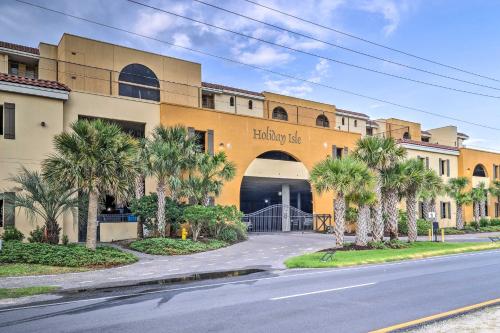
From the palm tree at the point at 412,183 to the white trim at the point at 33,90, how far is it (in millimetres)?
19691

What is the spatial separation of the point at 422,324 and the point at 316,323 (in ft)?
6.14

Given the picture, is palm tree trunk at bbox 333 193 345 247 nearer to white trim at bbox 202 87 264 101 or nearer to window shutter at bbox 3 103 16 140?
window shutter at bbox 3 103 16 140

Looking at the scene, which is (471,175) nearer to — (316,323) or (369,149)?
(369,149)

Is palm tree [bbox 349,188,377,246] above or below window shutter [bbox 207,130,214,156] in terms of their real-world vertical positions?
below

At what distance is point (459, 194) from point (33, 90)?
38.1 meters

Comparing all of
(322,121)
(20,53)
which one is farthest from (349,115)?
(20,53)

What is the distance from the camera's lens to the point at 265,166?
1319 inches

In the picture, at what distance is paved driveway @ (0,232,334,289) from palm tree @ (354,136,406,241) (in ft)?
11.0

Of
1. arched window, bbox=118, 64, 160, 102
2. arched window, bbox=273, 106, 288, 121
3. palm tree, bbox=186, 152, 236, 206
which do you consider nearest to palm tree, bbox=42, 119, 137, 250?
palm tree, bbox=186, 152, 236, 206

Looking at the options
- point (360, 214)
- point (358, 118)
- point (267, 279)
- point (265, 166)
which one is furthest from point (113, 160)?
point (358, 118)

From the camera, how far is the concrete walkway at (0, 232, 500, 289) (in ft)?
45.6

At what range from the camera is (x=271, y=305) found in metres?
9.57

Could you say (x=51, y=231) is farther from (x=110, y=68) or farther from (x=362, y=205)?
(x=110, y=68)

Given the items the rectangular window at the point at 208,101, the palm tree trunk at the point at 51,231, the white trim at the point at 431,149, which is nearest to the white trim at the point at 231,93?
the rectangular window at the point at 208,101
